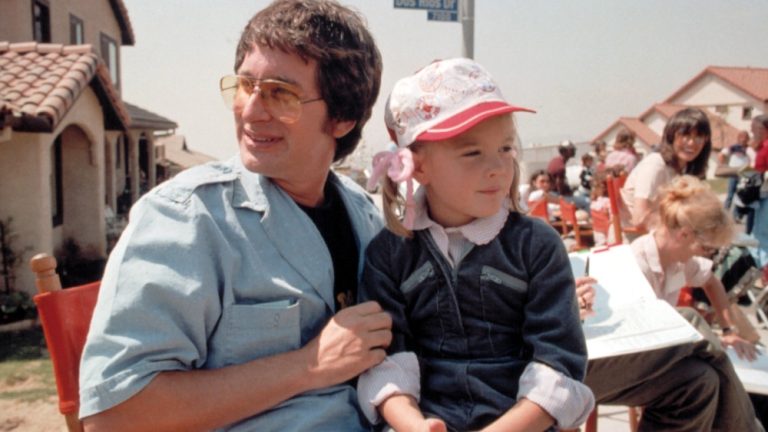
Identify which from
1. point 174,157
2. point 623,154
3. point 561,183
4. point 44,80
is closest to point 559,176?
point 561,183

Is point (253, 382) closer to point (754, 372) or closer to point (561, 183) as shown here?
point (754, 372)

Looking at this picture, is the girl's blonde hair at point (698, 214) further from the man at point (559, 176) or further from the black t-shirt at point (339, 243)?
the man at point (559, 176)

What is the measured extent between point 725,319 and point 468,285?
1.86m

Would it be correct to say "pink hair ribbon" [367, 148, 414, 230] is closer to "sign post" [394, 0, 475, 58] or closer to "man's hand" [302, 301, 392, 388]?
"man's hand" [302, 301, 392, 388]

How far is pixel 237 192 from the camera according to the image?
1766 millimetres

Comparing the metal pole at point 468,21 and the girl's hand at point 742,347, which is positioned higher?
the metal pole at point 468,21

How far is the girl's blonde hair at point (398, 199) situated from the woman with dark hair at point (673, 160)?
290 centimetres

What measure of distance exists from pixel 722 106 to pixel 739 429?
52.4 metres

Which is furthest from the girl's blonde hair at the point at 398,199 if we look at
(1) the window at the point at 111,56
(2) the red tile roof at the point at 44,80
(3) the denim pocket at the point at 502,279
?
(1) the window at the point at 111,56

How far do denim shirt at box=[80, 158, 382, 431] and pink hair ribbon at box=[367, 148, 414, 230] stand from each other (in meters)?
0.24

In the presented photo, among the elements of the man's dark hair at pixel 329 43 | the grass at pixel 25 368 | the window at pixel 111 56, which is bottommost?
the grass at pixel 25 368

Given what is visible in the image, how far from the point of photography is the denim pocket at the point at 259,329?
5.39ft

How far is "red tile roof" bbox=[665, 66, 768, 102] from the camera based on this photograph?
47.2 meters

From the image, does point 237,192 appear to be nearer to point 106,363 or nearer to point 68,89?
point 106,363
